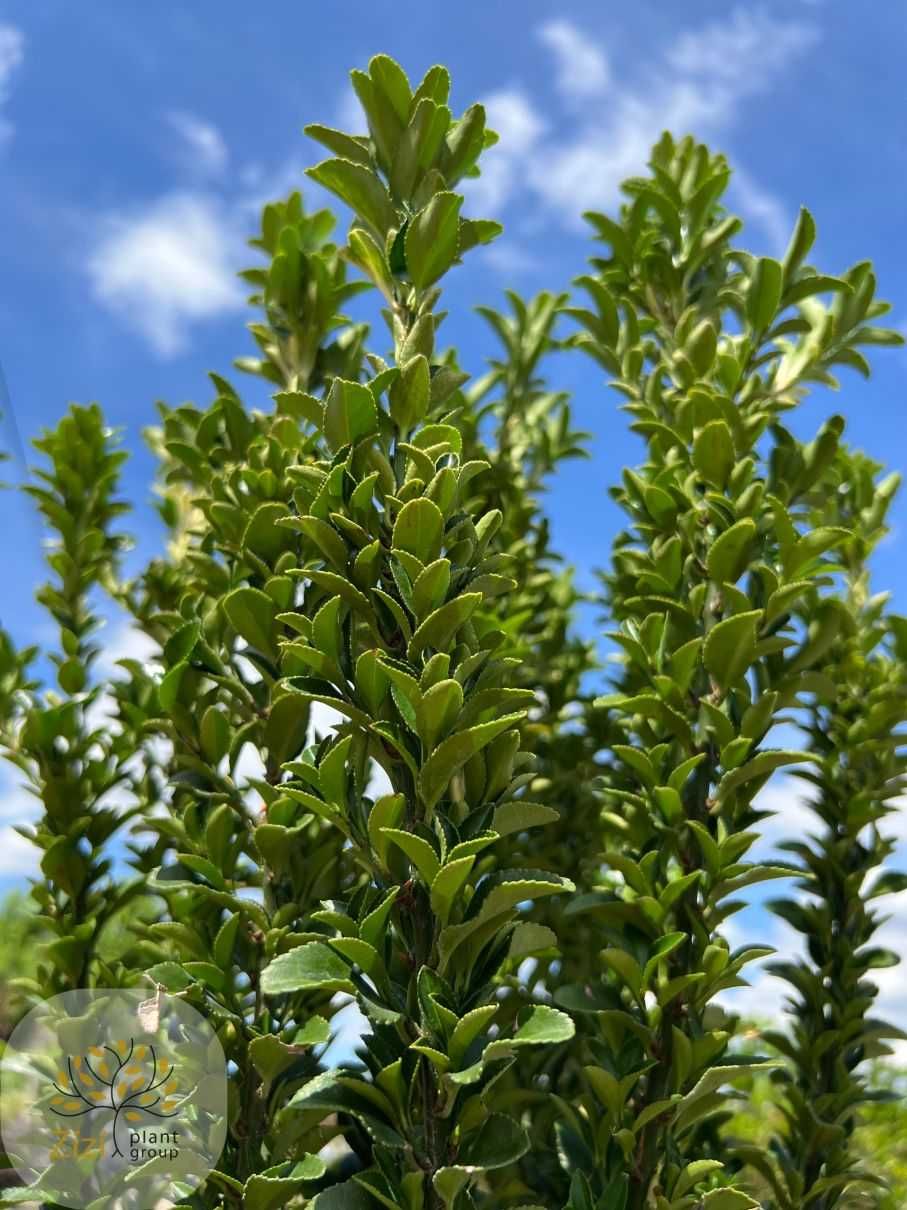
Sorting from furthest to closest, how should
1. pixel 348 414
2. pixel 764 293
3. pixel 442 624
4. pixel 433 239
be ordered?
pixel 764 293 → pixel 433 239 → pixel 348 414 → pixel 442 624

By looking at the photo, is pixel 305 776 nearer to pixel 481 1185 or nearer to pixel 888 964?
pixel 481 1185

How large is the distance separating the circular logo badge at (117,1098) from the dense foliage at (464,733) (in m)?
0.06

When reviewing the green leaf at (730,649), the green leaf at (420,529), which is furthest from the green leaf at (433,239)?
the green leaf at (730,649)

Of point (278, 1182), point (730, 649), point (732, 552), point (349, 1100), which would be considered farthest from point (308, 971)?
point (732, 552)

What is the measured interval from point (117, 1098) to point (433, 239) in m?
1.80

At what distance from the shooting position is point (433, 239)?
1987 millimetres

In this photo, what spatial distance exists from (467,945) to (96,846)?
1299 mm

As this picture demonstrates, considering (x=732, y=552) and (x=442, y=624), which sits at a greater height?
(x=732, y=552)

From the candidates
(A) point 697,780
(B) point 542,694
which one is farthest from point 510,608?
(A) point 697,780

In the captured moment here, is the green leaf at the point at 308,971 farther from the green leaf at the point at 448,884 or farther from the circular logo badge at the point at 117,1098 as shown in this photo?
the circular logo badge at the point at 117,1098

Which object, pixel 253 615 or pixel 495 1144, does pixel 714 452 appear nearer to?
pixel 253 615

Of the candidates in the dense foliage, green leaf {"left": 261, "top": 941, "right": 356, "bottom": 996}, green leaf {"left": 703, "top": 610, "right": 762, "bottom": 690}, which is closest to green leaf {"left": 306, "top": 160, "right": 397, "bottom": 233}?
the dense foliage

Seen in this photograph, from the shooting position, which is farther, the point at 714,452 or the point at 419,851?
the point at 714,452

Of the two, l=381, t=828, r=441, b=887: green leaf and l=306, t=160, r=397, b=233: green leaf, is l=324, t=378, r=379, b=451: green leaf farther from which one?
l=381, t=828, r=441, b=887: green leaf
